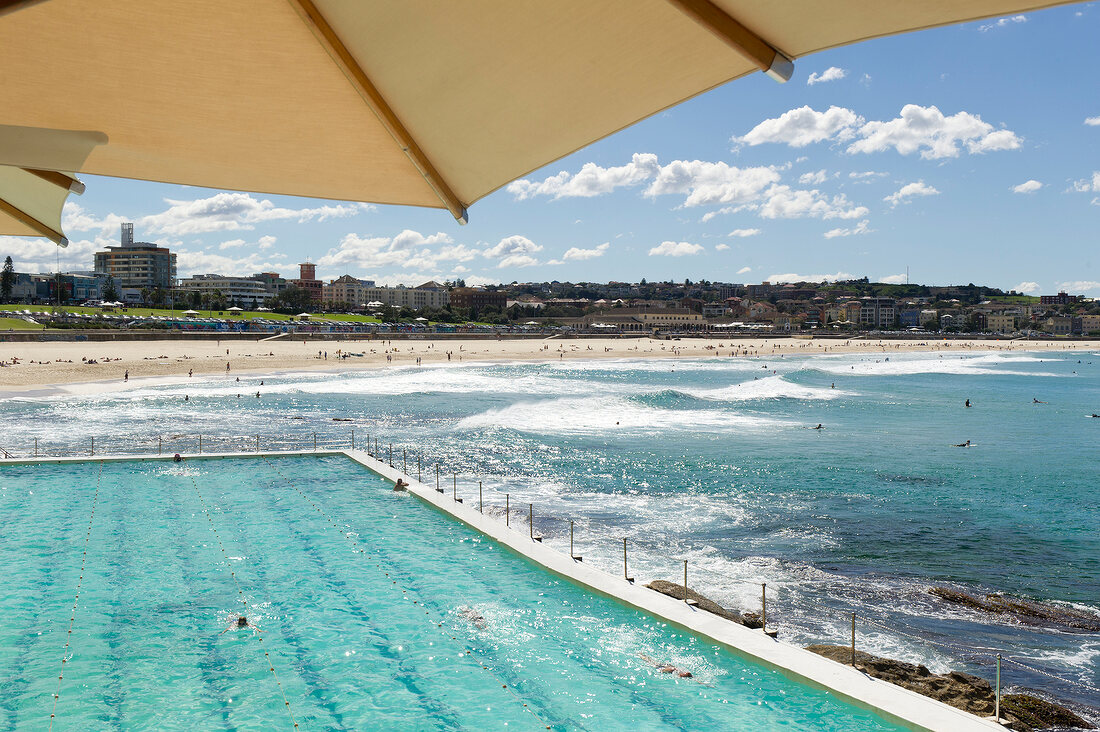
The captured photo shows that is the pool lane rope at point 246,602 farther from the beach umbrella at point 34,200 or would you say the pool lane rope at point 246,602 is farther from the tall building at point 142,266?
the tall building at point 142,266

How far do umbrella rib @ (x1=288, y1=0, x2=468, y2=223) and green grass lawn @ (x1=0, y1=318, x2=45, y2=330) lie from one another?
85.8 meters

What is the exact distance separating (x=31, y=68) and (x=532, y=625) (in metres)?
8.61

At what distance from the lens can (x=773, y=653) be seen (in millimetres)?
8500

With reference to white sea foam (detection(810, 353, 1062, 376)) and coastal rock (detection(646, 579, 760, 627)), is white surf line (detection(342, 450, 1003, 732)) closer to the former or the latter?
coastal rock (detection(646, 579, 760, 627))

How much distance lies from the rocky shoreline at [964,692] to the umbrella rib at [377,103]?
7.55 metres

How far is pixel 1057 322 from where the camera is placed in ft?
539

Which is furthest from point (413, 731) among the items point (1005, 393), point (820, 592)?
point (1005, 393)

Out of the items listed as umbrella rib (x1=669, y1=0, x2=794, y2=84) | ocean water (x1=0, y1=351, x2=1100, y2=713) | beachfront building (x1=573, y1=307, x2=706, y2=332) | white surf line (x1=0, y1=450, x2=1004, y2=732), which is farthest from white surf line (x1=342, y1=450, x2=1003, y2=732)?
beachfront building (x1=573, y1=307, x2=706, y2=332)

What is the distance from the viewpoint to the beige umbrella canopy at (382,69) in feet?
5.76

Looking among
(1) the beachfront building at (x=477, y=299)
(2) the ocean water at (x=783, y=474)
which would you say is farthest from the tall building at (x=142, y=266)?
(2) the ocean water at (x=783, y=474)

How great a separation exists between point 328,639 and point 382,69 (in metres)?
8.27

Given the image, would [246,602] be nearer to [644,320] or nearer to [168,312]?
[168,312]

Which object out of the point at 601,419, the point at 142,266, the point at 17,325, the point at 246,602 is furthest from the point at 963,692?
the point at 142,266

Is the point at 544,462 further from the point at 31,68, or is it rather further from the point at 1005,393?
the point at 1005,393
